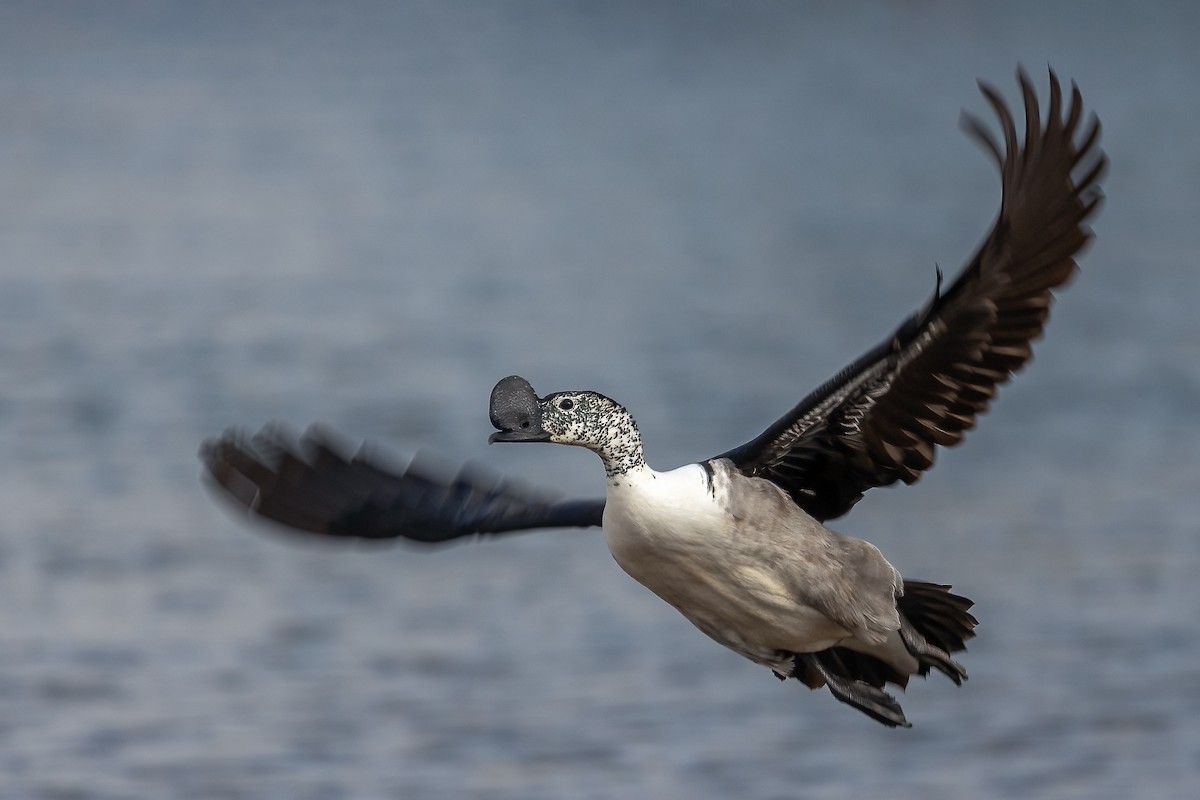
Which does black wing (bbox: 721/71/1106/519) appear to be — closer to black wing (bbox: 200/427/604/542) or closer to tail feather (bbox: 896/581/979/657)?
tail feather (bbox: 896/581/979/657)

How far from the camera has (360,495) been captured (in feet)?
31.1

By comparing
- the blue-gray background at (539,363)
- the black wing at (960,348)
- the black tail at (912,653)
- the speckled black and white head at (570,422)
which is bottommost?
the black tail at (912,653)

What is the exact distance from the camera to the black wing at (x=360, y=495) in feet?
30.0

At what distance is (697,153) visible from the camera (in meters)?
31.9

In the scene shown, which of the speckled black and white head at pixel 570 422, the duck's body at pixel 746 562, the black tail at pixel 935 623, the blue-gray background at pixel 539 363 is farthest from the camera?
the blue-gray background at pixel 539 363

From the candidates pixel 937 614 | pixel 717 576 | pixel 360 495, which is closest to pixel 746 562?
pixel 717 576

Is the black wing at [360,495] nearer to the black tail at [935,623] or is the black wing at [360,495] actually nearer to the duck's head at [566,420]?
the duck's head at [566,420]

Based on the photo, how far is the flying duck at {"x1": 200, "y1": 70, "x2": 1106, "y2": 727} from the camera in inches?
307

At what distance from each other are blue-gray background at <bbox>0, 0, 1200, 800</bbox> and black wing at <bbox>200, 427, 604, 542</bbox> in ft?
11.6

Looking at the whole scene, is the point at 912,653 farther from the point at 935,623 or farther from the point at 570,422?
the point at 570,422

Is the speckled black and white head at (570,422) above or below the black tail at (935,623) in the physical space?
above

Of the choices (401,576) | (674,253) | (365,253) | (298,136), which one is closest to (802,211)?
(674,253)

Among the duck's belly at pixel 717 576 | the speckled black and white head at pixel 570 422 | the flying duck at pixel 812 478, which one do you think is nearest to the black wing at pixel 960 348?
the flying duck at pixel 812 478

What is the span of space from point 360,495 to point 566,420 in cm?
168
